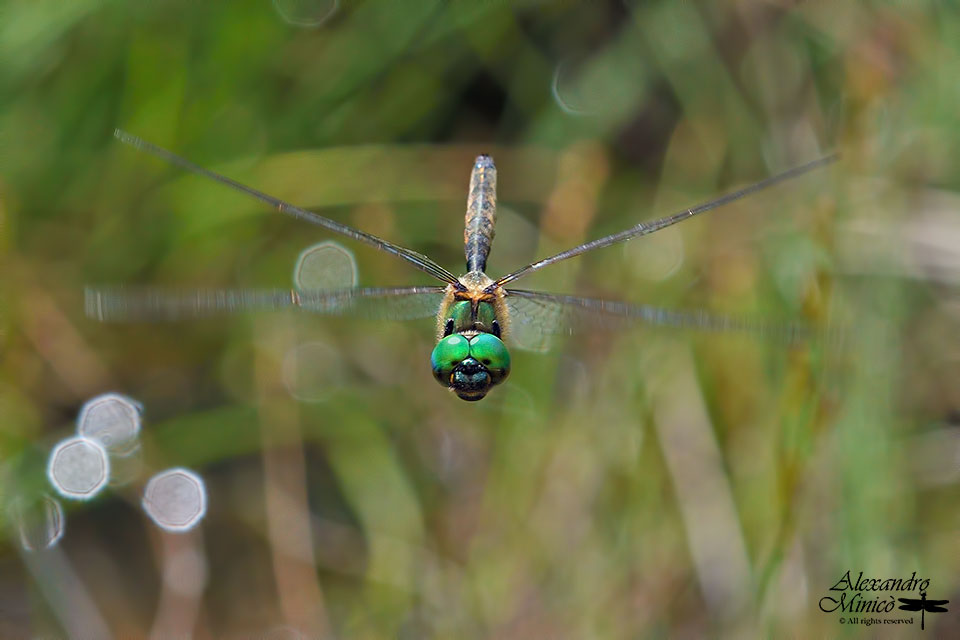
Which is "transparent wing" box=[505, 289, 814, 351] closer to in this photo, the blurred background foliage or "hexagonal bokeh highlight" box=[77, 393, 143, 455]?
the blurred background foliage

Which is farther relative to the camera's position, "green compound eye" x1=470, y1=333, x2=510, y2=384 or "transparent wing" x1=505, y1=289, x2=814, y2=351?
"green compound eye" x1=470, y1=333, x2=510, y2=384

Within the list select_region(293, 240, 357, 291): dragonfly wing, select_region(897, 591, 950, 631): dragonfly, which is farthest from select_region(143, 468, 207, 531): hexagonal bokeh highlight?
select_region(897, 591, 950, 631): dragonfly

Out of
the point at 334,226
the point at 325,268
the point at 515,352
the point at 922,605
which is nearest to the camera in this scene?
the point at 334,226

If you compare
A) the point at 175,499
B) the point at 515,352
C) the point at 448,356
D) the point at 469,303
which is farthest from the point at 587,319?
the point at 175,499

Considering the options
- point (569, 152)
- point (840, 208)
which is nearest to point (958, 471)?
point (840, 208)

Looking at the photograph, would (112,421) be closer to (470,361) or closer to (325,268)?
(325,268)

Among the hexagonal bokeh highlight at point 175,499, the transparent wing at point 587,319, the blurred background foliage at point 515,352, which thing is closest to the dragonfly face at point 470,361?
the transparent wing at point 587,319

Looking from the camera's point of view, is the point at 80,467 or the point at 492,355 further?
the point at 80,467
